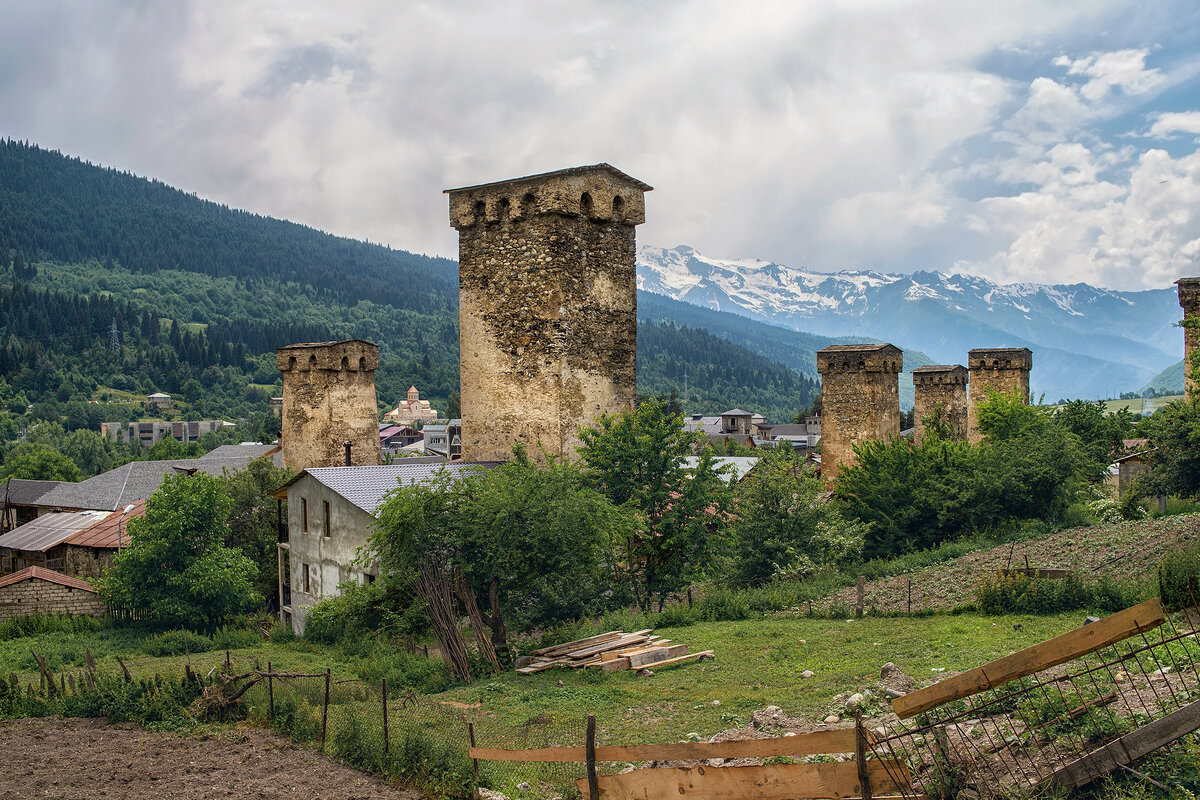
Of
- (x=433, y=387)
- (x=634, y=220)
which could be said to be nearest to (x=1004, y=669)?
(x=634, y=220)

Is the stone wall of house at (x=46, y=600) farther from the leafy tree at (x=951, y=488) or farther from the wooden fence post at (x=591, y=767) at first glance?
the wooden fence post at (x=591, y=767)

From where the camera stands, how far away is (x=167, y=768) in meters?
11.2

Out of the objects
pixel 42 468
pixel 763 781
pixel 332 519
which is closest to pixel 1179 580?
pixel 763 781

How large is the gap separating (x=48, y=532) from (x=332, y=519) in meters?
23.9

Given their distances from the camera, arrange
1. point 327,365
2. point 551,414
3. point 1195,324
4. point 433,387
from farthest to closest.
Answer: point 433,387
point 327,365
point 1195,324
point 551,414

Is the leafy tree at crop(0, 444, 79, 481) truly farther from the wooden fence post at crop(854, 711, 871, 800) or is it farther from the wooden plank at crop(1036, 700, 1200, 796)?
the wooden plank at crop(1036, 700, 1200, 796)

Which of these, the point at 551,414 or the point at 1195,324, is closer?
the point at 551,414

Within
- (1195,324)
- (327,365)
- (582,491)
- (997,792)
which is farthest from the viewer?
(327,365)

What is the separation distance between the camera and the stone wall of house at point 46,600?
90.4 feet

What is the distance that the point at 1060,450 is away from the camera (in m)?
26.2

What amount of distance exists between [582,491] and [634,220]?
6.88m

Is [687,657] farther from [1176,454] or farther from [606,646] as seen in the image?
[1176,454]

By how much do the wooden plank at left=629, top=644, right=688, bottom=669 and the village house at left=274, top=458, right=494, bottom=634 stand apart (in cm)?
571

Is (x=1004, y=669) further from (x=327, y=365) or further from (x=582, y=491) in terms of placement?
(x=327, y=365)
